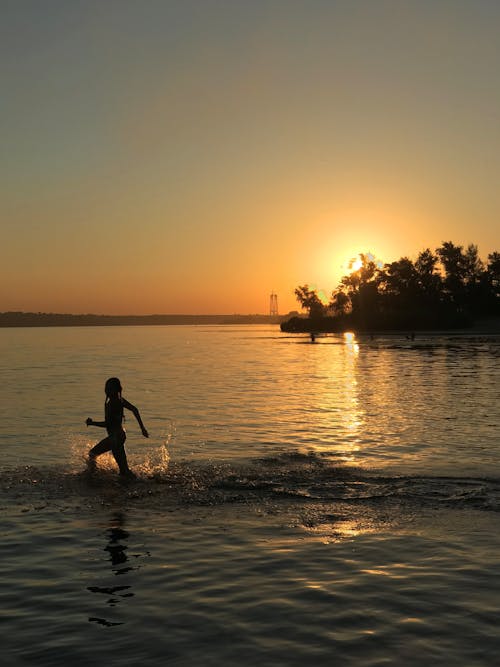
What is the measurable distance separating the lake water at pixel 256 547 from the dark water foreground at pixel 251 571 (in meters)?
0.03

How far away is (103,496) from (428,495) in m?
6.59

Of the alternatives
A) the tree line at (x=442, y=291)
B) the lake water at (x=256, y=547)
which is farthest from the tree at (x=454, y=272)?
the lake water at (x=256, y=547)

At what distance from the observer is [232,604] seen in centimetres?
870

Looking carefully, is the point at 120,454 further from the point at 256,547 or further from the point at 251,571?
the point at 251,571

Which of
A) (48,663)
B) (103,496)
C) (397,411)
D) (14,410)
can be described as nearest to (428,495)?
(103,496)

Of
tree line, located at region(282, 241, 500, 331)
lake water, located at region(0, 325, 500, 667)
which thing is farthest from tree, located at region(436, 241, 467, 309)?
lake water, located at region(0, 325, 500, 667)

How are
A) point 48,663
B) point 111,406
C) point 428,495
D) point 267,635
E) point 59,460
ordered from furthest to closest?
1. point 59,460
2. point 111,406
3. point 428,495
4. point 267,635
5. point 48,663

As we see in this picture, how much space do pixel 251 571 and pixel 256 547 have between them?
114 cm

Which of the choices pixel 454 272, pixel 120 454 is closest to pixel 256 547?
pixel 120 454

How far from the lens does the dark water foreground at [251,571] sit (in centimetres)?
749

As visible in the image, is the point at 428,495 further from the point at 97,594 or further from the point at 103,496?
the point at 97,594

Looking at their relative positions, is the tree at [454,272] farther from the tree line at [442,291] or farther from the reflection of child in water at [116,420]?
the reflection of child in water at [116,420]

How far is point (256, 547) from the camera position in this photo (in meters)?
11.1

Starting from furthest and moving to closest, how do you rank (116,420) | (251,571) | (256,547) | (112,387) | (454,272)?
(454,272), (116,420), (112,387), (256,547), (251,571)
